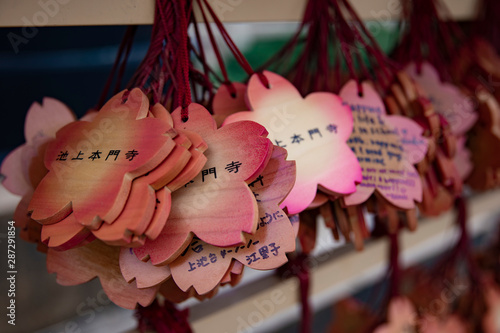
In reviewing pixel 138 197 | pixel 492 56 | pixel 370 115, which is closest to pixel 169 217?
pixel 138 197

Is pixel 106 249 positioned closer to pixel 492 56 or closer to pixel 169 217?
pixel 169 217

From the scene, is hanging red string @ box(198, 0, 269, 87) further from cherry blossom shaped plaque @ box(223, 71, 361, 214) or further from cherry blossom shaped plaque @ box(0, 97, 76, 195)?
cherry blossom shaped plaque @ box(0, 97, 76, 195)

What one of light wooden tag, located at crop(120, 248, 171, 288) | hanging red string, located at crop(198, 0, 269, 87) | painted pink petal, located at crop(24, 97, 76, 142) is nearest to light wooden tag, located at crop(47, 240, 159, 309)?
light wooden tag, located at crop(120, 248, 171, 288)

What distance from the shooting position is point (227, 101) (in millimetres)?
507

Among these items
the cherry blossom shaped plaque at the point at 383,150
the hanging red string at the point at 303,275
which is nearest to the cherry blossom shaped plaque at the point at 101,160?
the cherry blossom shaped plaque at the point at 383,150

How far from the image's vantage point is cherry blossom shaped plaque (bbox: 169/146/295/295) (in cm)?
41

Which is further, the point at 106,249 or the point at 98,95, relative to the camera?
the point at 98,95

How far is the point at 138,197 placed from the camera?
0.37 meters

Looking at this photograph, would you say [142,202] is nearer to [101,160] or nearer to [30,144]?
[101,160]

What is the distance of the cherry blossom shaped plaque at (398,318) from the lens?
0.73 metres

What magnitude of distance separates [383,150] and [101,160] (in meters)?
0.35

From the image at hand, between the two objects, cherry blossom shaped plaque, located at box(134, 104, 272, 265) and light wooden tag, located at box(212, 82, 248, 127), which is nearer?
cherry blossom shaped plaque, located at box(134, 104, 272, 265)

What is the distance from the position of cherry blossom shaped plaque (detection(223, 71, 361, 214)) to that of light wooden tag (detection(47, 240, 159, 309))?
0.18 meters

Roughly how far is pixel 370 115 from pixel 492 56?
0.45m
